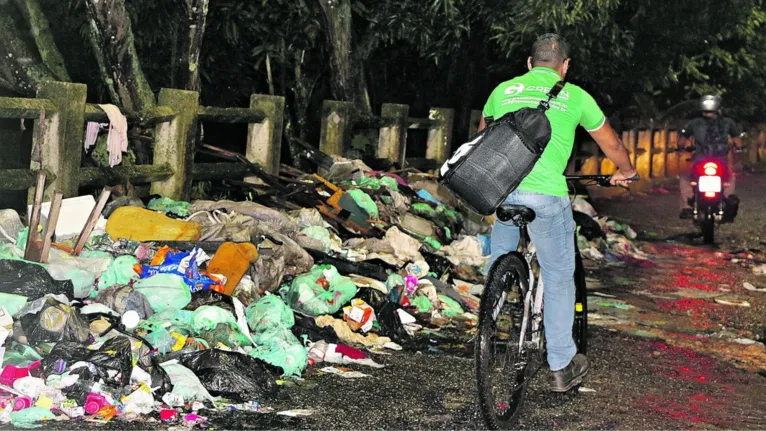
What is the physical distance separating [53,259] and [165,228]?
1313 millimetres

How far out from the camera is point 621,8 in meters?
19.5

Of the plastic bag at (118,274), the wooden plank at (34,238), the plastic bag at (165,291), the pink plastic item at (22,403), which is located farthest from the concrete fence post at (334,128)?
the pink plastic item at (22,403)

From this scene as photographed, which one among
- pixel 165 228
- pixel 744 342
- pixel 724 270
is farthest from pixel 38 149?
pixel 724 270

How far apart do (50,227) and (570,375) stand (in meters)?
3.73

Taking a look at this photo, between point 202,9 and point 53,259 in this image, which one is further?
point 202,9

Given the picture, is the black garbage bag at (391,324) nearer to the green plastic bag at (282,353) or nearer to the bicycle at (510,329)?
the green plastic bag at (282,353)

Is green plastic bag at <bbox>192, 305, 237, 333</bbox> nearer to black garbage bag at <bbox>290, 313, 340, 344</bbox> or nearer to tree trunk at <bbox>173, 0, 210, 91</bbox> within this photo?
black garbage bag at <bbox>290, 313, 340, 344</bbox>

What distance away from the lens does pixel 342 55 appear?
16.1 meters

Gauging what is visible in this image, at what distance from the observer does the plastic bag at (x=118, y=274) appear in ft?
26.5

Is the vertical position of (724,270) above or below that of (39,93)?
below

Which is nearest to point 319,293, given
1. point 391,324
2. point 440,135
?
point 391,324

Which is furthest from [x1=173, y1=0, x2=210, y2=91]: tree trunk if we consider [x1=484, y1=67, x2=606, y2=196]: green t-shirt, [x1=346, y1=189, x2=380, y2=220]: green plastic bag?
[x1=484, y1=67, x2=606, y2=196]: green t-shirt

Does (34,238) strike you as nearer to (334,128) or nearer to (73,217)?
(73,217)

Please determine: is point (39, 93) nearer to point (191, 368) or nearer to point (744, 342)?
point (191, 368)
